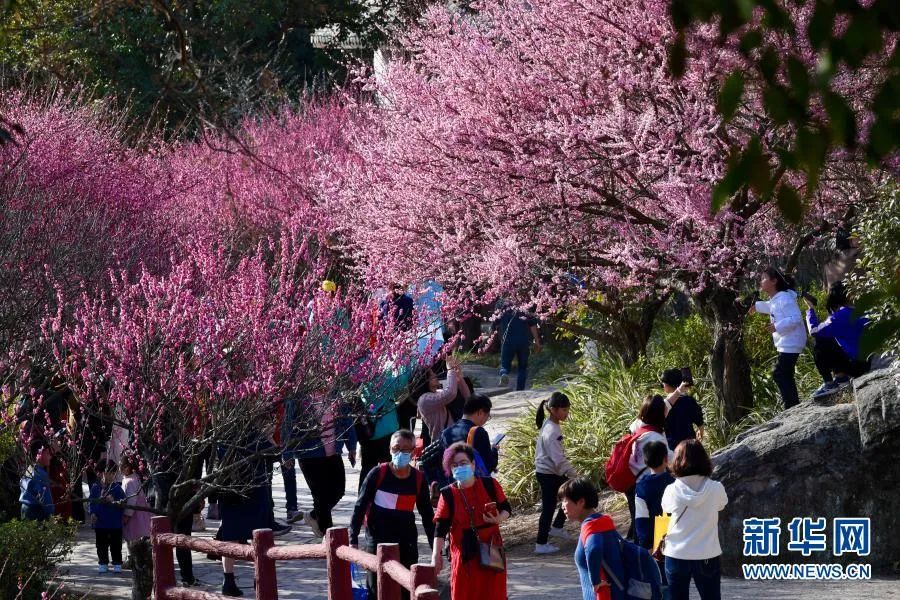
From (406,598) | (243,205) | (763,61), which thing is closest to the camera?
(763,61)

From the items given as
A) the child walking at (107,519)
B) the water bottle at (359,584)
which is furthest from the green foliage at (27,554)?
Result: the water bottle at (359,584)

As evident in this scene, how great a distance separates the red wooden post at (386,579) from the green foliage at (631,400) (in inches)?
264

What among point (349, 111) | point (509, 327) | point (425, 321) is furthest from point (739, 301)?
point (349, 111)

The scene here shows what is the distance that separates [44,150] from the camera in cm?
1712

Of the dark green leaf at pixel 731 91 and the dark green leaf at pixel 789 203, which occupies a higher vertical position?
the dark green leaf at pixel 731 91

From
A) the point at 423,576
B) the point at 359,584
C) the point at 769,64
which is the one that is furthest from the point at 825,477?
the point at 769,64

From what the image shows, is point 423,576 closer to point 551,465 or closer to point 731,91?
point 731,91

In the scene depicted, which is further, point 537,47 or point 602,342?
point 602,342

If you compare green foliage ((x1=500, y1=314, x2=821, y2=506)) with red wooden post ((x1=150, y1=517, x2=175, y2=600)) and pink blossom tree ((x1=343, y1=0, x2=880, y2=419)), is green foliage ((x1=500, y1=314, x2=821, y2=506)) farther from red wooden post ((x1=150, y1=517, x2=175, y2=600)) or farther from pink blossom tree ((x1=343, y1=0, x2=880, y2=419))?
red wooden post ((x1=150, y1=517, x2=175, y2=600))

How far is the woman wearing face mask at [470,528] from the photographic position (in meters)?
8.25

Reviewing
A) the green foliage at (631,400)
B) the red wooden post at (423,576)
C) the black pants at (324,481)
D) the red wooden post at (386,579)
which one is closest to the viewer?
the red wooden post at (423,576)

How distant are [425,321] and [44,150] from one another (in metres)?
6.67

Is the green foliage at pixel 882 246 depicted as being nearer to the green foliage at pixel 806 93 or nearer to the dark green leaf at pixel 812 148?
the green foliage at pixel 806 93

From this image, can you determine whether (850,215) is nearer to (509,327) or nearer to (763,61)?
(509,327)
